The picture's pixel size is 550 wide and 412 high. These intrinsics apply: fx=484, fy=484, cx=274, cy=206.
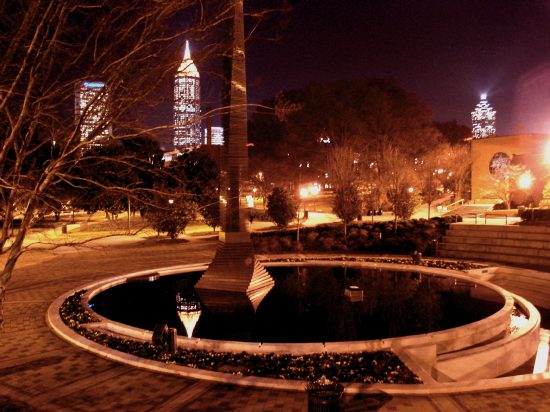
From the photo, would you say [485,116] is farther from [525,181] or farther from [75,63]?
[75,63]

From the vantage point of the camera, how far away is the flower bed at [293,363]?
21.4ft

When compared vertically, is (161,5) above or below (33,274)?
above

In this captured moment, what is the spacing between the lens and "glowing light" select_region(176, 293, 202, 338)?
957 centimetres

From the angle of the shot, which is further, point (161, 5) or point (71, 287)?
point (71, 287)

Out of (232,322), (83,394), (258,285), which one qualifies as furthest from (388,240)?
(83,394)

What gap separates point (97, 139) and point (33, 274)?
12.7 metres

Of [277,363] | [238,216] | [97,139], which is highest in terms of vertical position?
[97,139]

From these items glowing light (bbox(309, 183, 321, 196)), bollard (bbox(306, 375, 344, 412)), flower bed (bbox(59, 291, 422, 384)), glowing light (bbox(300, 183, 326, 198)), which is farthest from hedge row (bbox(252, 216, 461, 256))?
glowing light (bbox(309, 183, 321, 196))

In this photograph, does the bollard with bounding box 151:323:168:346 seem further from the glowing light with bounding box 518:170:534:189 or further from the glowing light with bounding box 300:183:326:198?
the glowing light with bounding box 518:170:534:189

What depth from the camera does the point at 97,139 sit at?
4.71 m

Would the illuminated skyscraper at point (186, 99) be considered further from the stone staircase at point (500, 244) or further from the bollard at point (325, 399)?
the stone staircase at point (500, 244)

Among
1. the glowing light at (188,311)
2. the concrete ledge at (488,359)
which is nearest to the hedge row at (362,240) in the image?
the glowing light at (188,311)

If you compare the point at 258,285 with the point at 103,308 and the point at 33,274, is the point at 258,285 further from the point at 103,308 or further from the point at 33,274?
the point at 33,274

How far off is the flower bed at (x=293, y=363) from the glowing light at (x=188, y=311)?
1430 millimetres
